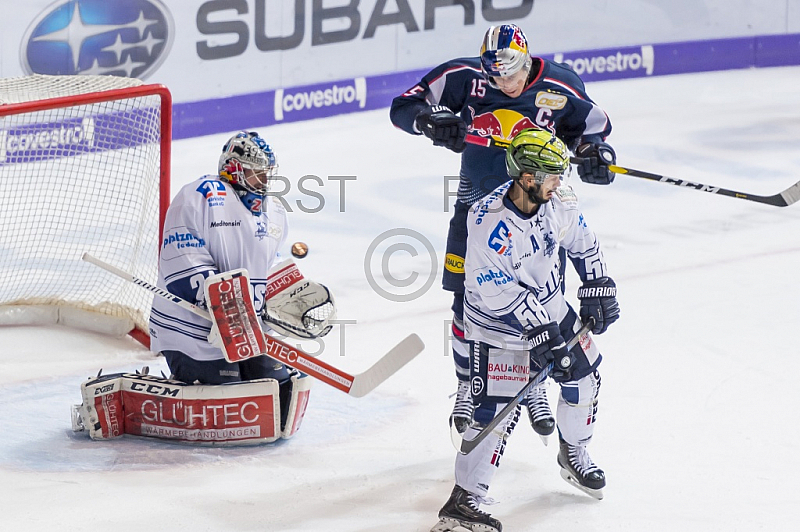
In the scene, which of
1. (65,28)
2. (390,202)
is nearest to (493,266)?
(390,202)

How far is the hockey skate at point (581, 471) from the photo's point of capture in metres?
3.78

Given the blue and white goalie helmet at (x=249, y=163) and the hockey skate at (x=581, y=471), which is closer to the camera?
the hockey skate at (x=581, y=471)

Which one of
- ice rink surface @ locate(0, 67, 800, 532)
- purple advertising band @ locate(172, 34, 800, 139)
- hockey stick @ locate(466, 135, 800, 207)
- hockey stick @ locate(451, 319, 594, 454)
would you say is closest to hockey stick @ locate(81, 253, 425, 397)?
ice rink surface @ locate(0, 67, 800, 532)

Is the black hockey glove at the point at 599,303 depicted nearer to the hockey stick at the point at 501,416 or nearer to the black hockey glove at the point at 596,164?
the hockey stick at the point at 501,416

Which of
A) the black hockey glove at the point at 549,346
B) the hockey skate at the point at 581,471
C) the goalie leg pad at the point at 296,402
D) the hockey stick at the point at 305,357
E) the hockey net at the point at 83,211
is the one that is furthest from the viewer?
the hockey net at the point at 83,211

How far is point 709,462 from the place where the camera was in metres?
4.09

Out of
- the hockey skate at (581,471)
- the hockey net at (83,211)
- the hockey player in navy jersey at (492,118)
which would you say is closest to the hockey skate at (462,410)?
the hockey player in navy jersey at (492,118)

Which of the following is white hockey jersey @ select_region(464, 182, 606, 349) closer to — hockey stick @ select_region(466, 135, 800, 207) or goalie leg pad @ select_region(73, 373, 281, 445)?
hockey stick @ select_region(466, 135, 800, 207)

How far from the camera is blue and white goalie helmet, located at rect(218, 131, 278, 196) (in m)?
4.11

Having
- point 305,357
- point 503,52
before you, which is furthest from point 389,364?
point 503,52

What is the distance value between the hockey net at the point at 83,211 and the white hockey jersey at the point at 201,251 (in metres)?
0.87

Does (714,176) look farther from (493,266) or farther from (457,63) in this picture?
(493,266)

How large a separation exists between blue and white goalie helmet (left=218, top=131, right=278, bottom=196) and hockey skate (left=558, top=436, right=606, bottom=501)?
1.34 meters

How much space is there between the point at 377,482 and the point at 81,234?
208 centimetres
